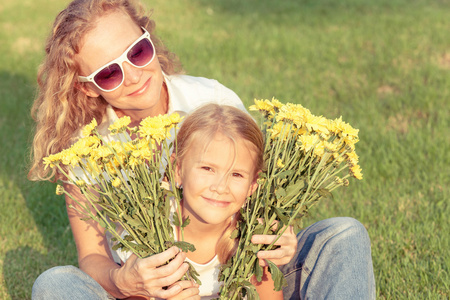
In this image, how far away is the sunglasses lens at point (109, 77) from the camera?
2.30m

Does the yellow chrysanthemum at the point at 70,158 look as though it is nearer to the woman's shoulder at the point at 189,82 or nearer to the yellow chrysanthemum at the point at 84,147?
the yellow chrysanthemum at the point at 84,147

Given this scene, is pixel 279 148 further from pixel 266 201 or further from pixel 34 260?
pixel 34 260

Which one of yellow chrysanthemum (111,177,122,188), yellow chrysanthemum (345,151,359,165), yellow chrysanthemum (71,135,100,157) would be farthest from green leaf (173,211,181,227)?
yellow chrysanthemum (345,151,359,165)

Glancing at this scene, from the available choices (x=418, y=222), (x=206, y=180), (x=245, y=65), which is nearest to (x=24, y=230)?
(x=206, y=180)

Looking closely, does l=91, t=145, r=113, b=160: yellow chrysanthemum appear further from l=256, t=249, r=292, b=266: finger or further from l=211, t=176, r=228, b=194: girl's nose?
l=256, t=249, r=292, b=266: finger

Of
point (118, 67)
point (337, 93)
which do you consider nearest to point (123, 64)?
point (118, 67)

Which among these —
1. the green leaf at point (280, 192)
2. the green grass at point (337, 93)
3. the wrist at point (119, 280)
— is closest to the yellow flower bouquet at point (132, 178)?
the wrist at point (119, 280)

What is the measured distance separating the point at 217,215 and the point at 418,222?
1555 mm

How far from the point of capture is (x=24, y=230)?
336 centimetres

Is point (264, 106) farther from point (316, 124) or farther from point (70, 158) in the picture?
point (70, 158)

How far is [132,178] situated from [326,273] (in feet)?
2.79

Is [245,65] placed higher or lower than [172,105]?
lower

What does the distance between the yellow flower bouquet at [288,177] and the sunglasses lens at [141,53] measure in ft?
2.13

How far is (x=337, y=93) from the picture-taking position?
4883mm
